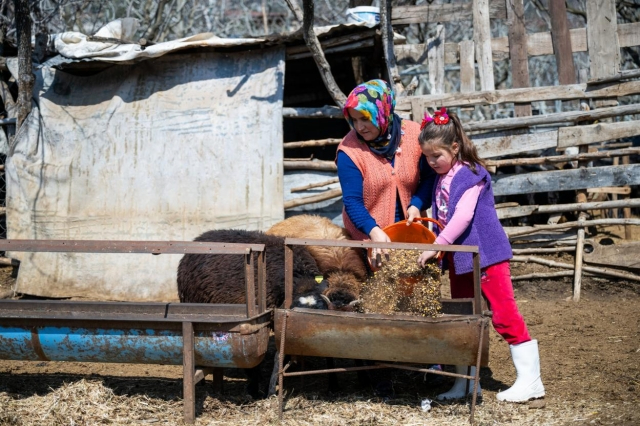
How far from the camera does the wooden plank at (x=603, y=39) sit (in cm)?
820

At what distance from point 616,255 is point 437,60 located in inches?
123

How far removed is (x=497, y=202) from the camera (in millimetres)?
8844

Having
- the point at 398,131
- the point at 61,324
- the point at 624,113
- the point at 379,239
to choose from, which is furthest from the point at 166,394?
the point at 624,113

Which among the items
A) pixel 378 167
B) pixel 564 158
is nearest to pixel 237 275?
pixel 378 167

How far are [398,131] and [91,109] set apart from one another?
493 centimetres

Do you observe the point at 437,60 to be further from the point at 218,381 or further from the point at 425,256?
the point at 218,381

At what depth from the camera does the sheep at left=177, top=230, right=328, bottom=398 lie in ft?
16.1

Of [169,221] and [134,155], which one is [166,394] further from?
[134,155]

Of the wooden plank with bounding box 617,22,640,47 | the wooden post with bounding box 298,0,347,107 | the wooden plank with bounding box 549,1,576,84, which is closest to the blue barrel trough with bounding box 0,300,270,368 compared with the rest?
the wooden post with bounding box 298,0,347,107

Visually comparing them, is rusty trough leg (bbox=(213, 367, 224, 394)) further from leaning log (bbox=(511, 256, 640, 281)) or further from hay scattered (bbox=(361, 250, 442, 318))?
leaning log (bbox=(511, 256, 640, 281))

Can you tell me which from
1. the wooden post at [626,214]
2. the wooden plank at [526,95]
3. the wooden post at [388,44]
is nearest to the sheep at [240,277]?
the wooden post at [388,44]

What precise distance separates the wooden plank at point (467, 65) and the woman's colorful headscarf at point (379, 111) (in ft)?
12.2

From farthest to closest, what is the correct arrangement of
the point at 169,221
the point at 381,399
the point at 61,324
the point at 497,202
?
the point at 497,202
the point at 169,221
the point at 381,399
the point at 61,324

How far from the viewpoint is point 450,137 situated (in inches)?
175
